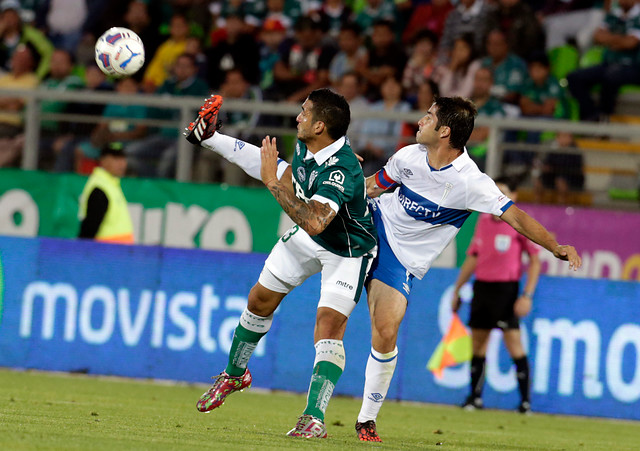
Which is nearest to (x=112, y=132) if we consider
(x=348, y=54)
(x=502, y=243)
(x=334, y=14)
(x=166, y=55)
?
(x=166, y=55)

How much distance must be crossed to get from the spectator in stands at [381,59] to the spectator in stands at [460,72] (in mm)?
682

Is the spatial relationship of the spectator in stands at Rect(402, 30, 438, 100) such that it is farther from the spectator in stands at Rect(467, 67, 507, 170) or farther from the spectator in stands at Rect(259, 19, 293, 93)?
the spectator in stands at Rect(259, 19, 293, 93)

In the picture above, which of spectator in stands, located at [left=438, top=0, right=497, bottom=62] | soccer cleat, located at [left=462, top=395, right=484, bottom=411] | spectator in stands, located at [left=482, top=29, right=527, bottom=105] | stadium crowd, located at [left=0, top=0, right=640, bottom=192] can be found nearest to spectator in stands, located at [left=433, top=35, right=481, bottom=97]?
stadium crowd, located at [left=0, top=0, right=640, bottom=192]

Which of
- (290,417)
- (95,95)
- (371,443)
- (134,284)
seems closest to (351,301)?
(371,443)

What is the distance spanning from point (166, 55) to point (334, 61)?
2682 mm

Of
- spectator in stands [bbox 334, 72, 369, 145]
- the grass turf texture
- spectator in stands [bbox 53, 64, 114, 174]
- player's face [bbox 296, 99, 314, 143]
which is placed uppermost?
spectator in stands [bbox 334, 72, 369, 145]

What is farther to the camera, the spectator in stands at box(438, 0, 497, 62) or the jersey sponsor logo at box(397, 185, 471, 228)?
the spectator in stands at box(438, 0, 497, 62)

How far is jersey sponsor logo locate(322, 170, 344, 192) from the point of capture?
710cm

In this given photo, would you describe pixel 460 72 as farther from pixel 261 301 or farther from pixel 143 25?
pixel 261 301

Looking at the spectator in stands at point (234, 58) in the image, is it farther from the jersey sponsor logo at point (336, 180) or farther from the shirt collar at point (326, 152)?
the jersey sponsor logo at point (336, 180)

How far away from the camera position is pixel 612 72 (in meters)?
14.4

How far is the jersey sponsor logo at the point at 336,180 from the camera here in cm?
710

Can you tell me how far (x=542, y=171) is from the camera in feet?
42.4

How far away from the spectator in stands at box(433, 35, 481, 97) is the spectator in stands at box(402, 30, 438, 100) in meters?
0.21
